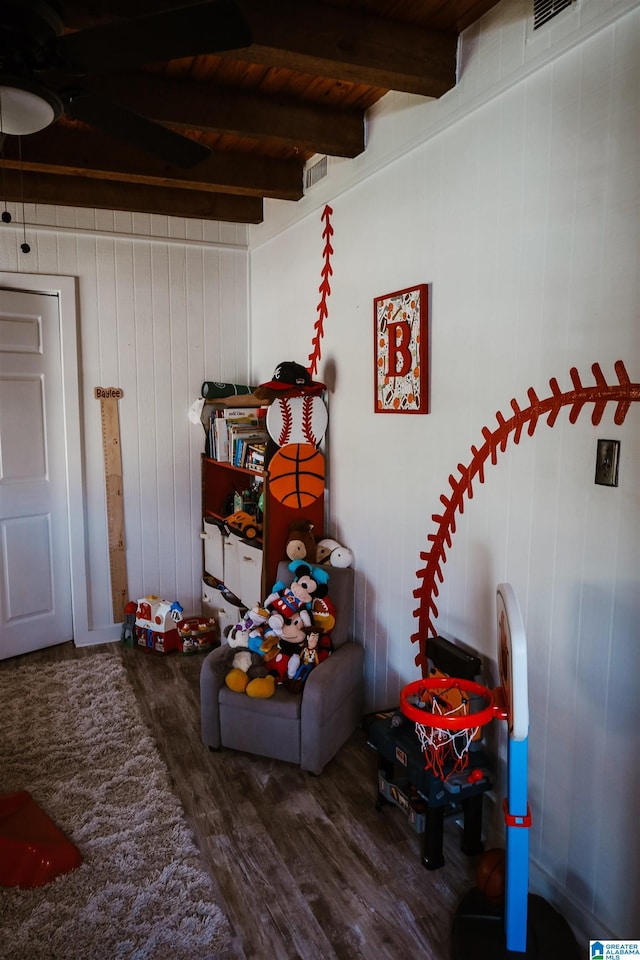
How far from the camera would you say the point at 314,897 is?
1994 mm

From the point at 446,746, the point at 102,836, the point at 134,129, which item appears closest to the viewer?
the point at 134,129

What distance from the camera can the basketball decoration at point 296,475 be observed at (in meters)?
3.14

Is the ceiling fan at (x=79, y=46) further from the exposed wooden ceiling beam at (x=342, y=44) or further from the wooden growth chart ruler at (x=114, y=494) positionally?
the wooden growth chart ruler at (x=114, y=494)

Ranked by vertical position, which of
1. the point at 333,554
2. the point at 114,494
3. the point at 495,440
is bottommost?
the point at 333,554

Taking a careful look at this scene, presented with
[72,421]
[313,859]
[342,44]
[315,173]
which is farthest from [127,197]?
[313,859]

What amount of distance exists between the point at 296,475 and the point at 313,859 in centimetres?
164

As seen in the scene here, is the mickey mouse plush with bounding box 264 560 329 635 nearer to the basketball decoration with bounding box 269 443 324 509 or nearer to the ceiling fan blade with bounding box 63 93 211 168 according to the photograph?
the basketball decoration with bounding box 269 443 324 509

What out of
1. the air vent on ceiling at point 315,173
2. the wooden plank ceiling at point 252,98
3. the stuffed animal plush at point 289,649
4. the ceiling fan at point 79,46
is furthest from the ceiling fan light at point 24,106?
the stuffed animal plush at point 289,649

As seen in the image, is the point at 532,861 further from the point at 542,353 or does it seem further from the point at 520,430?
the point at 542,353

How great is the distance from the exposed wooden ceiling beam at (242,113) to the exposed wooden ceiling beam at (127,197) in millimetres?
1176

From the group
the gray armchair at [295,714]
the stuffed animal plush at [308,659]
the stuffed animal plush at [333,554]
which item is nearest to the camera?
the gray armchair at [295,714]

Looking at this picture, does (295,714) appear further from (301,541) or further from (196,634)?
(196,634)

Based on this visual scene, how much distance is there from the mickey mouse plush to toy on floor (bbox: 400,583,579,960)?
103 centimetres

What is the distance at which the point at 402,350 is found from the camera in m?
2.54
